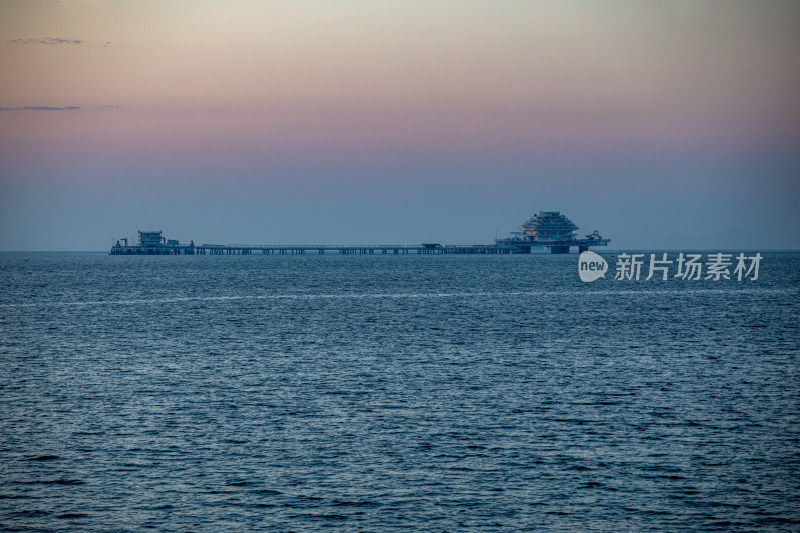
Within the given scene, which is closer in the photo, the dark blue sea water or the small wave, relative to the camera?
the dark blue sea water

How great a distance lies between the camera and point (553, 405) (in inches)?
1521

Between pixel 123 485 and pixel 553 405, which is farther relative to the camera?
pixel 553 405

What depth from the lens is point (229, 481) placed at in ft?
89.3

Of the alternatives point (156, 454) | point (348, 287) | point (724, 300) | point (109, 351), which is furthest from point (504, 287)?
point (156, 454)

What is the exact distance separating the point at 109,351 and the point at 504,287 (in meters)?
99.2

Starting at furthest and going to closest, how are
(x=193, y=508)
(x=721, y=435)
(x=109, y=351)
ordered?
1. (x=109, y=351)
2. (x=721, y=435)
3. (x=193, y=508)

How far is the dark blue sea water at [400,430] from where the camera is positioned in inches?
973

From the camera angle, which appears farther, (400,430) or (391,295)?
(391,295)

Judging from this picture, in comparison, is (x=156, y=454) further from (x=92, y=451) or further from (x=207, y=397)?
(x=207, y=397)

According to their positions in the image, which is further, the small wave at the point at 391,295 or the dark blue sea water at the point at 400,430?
the small wave at the point at 391,295

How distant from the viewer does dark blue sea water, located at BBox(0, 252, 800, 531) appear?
81.0 feet

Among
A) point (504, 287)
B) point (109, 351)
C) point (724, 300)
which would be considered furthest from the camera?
point (504, 287)

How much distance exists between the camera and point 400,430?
3362 cm

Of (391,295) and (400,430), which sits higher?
(391,295)
